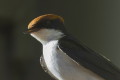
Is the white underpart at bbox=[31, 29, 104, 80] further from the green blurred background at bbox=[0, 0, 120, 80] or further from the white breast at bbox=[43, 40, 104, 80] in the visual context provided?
the green blurred background at bbox=[0, 0, 120, 80]

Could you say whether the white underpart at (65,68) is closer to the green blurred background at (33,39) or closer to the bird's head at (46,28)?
the bird's head at (46,28)

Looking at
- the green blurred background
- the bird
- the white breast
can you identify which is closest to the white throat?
the bird

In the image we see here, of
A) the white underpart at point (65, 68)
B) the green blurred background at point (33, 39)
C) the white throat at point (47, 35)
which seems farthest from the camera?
the green blurred background at point (33, 39)

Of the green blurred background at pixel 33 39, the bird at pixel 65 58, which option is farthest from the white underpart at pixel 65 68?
the green blurred background at pixel 33 39

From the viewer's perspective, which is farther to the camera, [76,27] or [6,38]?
[6,38]

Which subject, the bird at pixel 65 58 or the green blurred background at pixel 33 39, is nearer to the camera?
the bird at pixel 65 58

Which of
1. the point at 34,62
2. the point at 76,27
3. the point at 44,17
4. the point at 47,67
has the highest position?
the point at 44,17

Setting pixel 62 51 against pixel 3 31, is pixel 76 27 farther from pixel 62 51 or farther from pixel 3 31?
pixel 62 51

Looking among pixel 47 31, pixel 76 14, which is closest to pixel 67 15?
pixel 76 14
